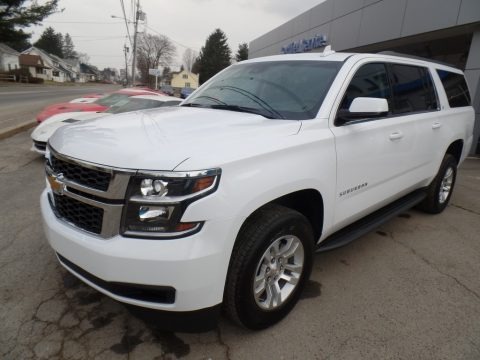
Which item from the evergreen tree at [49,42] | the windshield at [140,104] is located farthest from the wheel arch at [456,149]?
the evergreen tree at [49,42]

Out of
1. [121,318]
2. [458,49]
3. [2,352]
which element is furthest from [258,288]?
[458,49]

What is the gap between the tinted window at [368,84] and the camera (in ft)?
9.15

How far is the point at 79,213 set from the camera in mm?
2039

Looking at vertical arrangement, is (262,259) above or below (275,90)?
below

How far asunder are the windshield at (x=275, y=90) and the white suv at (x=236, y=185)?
2 cm

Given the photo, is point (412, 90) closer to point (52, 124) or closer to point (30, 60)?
point (52, 124)

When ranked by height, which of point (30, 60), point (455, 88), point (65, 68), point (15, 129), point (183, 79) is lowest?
point (15, 129)

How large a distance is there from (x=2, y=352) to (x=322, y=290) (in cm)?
222

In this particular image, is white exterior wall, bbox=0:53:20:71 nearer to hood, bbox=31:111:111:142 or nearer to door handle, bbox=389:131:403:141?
hood, bbox=31:111:111:142

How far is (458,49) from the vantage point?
482 inches

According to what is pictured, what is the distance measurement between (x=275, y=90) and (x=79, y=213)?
71.4 inches

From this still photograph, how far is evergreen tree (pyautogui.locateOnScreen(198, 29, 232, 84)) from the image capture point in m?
68.1

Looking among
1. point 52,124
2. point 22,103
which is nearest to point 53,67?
point 22,103

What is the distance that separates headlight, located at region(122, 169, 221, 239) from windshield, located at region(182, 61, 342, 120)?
107 centimetres
